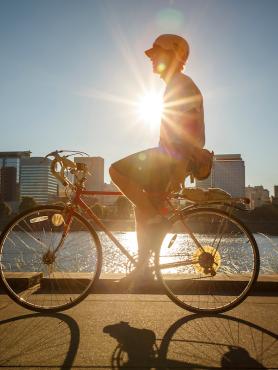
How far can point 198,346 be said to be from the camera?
2.95 metres

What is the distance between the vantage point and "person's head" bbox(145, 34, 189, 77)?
4.02 metres

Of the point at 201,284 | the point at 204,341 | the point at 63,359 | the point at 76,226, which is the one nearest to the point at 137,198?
the point at 76,226

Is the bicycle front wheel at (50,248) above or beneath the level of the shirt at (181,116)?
beneath

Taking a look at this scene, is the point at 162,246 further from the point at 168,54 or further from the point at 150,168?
the point at 168,54

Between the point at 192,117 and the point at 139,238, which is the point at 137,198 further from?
the point at 192,117

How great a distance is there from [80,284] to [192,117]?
81.5 inches

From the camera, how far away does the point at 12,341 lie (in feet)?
9.75

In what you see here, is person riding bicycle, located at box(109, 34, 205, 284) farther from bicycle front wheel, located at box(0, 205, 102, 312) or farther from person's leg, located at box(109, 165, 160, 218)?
bicycle front wheel, located at box(0, 205, 102, 312)

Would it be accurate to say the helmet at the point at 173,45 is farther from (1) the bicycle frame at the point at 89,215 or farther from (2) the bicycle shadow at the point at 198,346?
(2) the bicycle shadow at the point at 198,346

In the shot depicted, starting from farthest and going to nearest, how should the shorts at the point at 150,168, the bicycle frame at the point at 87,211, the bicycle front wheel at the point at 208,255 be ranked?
the bicycle frame at the point at 87,211 → the shorts at the point at 150,168 → the bicycle front wheel at the point at 208,255

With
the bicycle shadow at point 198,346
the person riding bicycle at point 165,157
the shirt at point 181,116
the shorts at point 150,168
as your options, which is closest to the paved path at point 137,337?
the bicycle shadow at point 198,346

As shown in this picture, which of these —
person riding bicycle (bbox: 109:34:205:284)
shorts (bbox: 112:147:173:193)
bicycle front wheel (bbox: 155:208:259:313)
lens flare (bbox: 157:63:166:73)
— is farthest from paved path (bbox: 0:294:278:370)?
lens flare (bbox: 157:63:166:73)

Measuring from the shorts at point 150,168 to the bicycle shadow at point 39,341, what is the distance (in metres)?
1.35

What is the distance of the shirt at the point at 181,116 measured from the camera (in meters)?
3.94
